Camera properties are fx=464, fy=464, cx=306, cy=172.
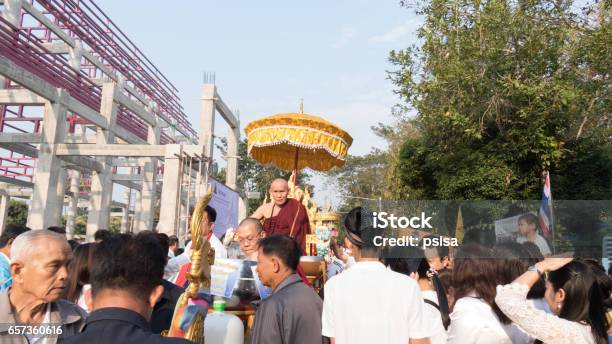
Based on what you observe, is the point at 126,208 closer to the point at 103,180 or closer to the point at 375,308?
the point at 103,180

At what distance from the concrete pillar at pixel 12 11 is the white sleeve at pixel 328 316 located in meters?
15.0

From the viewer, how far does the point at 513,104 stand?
13.1 metres

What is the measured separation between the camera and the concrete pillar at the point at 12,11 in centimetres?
1388

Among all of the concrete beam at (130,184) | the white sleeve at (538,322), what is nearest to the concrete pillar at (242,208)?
the concrete beam at (130,184)

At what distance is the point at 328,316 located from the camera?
9.29 ft

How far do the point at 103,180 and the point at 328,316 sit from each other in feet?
59.9

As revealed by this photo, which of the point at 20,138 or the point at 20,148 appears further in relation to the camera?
the point at 20,148

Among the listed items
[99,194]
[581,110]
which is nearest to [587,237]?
[581,110]

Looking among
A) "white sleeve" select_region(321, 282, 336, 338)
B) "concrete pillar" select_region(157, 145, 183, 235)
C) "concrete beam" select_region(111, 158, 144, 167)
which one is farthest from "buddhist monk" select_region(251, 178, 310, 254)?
"concrete beam" select_region(111, 158, 144, 167)

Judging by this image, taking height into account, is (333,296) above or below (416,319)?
above

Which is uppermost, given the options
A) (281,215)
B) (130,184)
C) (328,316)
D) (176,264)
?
(130,184)

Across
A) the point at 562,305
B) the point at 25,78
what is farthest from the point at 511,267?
the point at 25,78

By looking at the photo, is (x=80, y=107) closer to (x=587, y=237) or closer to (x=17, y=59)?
(x=17, y=59)

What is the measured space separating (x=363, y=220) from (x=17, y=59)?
14059 millimetres
